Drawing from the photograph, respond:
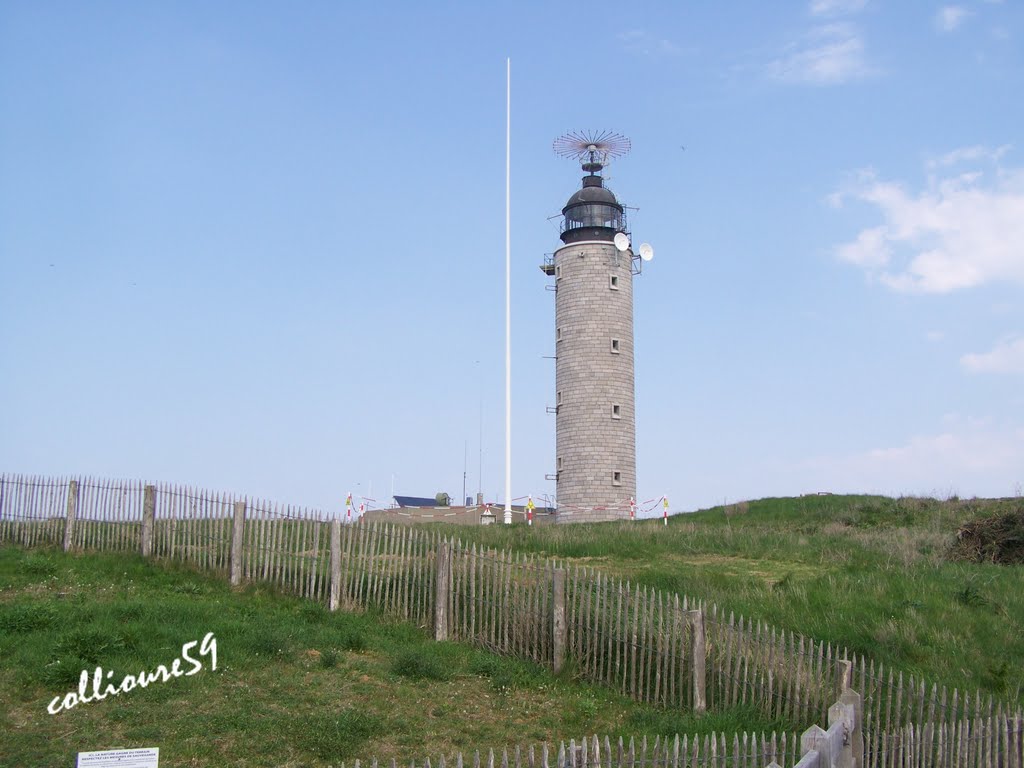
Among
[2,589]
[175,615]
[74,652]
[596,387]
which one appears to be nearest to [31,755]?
[74,652]

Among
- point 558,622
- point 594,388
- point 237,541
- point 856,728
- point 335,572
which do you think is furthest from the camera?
point 594,388

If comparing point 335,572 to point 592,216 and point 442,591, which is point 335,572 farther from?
point 592,216

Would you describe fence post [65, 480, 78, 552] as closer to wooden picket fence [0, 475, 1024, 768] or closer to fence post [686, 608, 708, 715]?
wooden picket fence [0, 475, 1024, 768]

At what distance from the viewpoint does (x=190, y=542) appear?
17922 mm

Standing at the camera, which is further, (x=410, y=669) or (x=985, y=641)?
(x=985, y=641)

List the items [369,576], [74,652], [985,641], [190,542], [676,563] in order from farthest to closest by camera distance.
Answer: [676,563]
[190,542]
[369,576]
[985,641]
[74,652]

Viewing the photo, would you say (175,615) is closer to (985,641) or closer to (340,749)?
(340,749)

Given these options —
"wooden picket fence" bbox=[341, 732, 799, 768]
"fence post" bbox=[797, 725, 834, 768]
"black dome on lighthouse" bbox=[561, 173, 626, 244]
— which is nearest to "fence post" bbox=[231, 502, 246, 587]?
"wooden picket fence" bbox=[341, 732, 799, 768]

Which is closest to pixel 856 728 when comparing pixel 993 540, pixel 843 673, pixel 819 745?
pixel 843 673

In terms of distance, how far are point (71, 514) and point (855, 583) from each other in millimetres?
15137

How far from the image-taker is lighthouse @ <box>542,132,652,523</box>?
4334 cm

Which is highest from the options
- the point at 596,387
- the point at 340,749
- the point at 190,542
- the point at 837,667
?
the point at 596,387

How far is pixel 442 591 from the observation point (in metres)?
15.2

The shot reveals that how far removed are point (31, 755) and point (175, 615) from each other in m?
4.44
